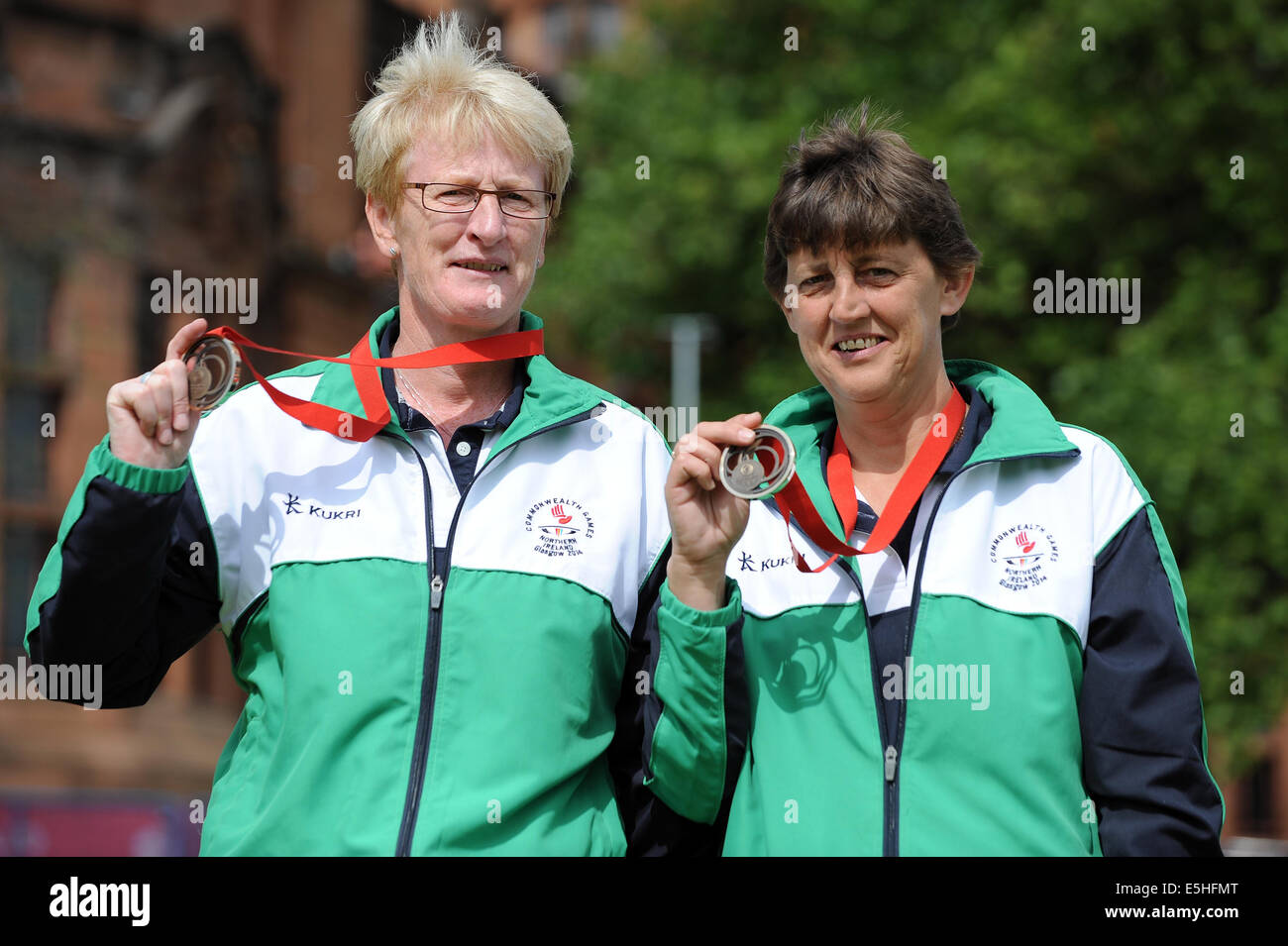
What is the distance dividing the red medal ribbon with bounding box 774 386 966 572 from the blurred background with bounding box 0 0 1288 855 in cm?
614

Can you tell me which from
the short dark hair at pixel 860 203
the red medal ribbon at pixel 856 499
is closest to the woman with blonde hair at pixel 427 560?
the red medal ribbon at pixel 856 499

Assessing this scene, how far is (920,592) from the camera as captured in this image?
329cm

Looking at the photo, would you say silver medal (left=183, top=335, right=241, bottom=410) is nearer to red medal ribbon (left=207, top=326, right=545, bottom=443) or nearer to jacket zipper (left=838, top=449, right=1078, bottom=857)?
red medal ribbon (left=207, top=326, right=545, bottom=443)

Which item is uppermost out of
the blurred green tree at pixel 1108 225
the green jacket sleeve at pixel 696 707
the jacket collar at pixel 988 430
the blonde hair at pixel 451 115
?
the blurred green tree at pixel 1108 225

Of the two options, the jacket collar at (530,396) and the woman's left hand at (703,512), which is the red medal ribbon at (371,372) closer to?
the jacket collar at (530,396)

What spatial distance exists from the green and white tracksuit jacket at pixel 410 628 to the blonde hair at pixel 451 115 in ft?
1.49

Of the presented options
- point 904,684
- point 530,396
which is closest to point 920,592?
point 904,684

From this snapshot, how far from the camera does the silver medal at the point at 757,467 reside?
3129mm

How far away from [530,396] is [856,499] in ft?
2.37

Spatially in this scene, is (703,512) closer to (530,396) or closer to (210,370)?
(530,396)

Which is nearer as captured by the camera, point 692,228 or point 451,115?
point 451,115

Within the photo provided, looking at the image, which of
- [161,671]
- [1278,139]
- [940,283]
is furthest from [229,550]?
[1278,139]
